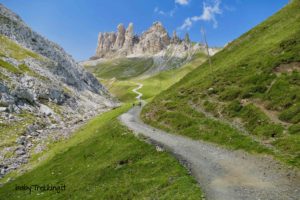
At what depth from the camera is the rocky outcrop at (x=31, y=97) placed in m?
57.1

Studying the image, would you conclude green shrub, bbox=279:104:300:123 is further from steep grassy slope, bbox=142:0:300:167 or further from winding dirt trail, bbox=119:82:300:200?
winding dirt trail, bbox=119:82:300:200

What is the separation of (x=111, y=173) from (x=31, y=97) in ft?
192

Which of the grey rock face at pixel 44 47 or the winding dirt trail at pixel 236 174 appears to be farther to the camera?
the grey rock face at pixel 44 47

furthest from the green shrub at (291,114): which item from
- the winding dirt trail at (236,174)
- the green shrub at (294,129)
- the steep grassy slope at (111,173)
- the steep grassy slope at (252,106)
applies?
the steep grassy slope at (111,173)

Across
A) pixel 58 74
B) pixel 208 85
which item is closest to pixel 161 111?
pixel 208 85

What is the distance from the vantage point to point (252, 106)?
41656 mm

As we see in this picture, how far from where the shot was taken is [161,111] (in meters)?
60.2

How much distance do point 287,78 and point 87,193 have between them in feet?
111

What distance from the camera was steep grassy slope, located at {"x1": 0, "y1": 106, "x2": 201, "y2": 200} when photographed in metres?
26.3

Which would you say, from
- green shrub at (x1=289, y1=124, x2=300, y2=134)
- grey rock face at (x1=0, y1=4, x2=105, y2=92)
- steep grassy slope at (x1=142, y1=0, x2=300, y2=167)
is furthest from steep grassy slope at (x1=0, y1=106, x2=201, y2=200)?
grey rock face at (x1=0, y1=4, x2=105, y2=92)

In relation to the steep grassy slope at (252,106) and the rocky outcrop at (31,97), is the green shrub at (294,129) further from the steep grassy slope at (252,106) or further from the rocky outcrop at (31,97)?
the rocky outcrop at (31,97)

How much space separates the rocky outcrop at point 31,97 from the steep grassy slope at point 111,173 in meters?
9.10

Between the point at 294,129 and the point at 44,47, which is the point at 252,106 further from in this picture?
the point at 44,47

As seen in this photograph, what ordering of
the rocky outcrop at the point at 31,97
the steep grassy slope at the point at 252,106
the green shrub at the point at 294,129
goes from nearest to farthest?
1. the green shrub at the point at 294,129
2. the steep grassy slope at the point at 252,106
3. the rocky outcrop at the point at 31,97
